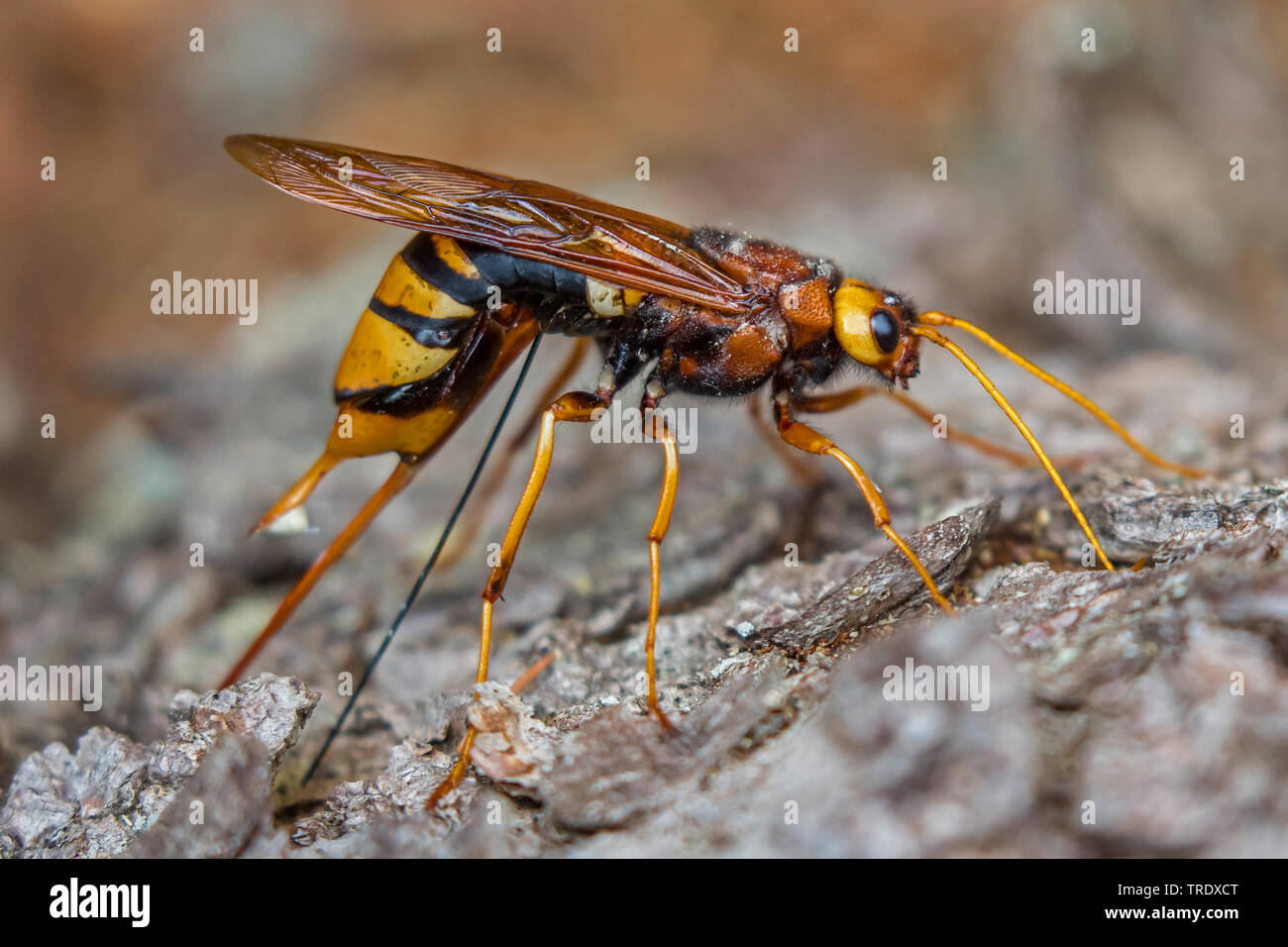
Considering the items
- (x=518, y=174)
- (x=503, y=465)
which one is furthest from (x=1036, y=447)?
(x=518, y=174)

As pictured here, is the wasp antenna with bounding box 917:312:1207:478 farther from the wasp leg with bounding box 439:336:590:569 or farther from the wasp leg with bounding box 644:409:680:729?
the wasp leg with bounding box 439:336:590:569

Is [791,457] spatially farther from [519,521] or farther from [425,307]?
[425,307]

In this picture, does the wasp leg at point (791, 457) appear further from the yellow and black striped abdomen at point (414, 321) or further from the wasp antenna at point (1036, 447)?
the yellow and black striped abdomen at point (414, 321)

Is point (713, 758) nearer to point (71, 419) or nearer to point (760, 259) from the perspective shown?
point (760, 259)

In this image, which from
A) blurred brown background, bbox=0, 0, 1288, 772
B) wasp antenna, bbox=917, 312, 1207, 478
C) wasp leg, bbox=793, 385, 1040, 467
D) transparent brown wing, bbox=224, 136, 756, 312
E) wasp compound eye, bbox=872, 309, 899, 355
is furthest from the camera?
blurred brown background, bbox=0, 0, 1288, 772

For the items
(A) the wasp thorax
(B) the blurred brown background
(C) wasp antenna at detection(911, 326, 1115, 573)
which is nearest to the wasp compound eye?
(A) the wasp thorax

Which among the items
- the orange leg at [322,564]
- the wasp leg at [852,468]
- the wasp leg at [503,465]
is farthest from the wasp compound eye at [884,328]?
the orange leg at [322,564]
